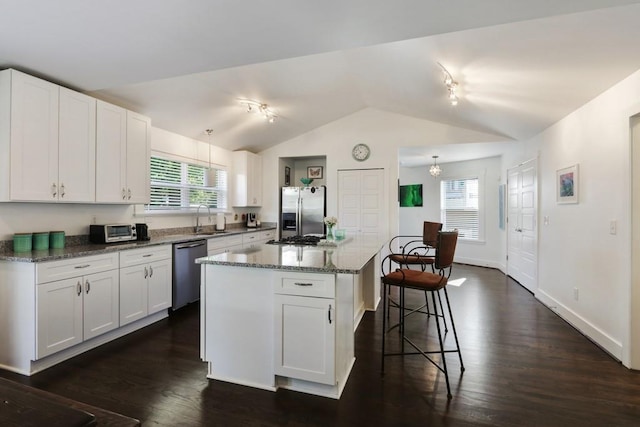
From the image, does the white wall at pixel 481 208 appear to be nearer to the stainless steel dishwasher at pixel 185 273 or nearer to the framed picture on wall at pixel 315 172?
the framed picture on wall at pixel 315 172

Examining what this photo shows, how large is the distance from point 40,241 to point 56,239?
134mm

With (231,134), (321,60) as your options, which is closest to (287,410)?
(321,60)

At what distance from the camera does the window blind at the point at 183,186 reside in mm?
4180

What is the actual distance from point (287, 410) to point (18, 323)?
2174mm

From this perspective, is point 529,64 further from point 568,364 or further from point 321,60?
point 568,364

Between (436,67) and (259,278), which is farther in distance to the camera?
(436,67)

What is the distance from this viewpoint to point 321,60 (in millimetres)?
3631

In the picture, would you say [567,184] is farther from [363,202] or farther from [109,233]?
[109,233]

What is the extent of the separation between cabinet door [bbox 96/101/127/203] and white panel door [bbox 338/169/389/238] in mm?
3353

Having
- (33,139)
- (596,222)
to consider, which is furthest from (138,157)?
(596,222)

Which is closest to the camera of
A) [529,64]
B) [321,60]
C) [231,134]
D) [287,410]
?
[287,410]

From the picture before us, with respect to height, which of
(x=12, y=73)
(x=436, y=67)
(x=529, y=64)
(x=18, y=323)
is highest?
(x=436, y=67)

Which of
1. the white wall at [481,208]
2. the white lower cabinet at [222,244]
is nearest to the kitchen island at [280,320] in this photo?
the white lower cabinet at [222,244]

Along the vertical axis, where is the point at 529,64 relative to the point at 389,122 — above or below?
below
